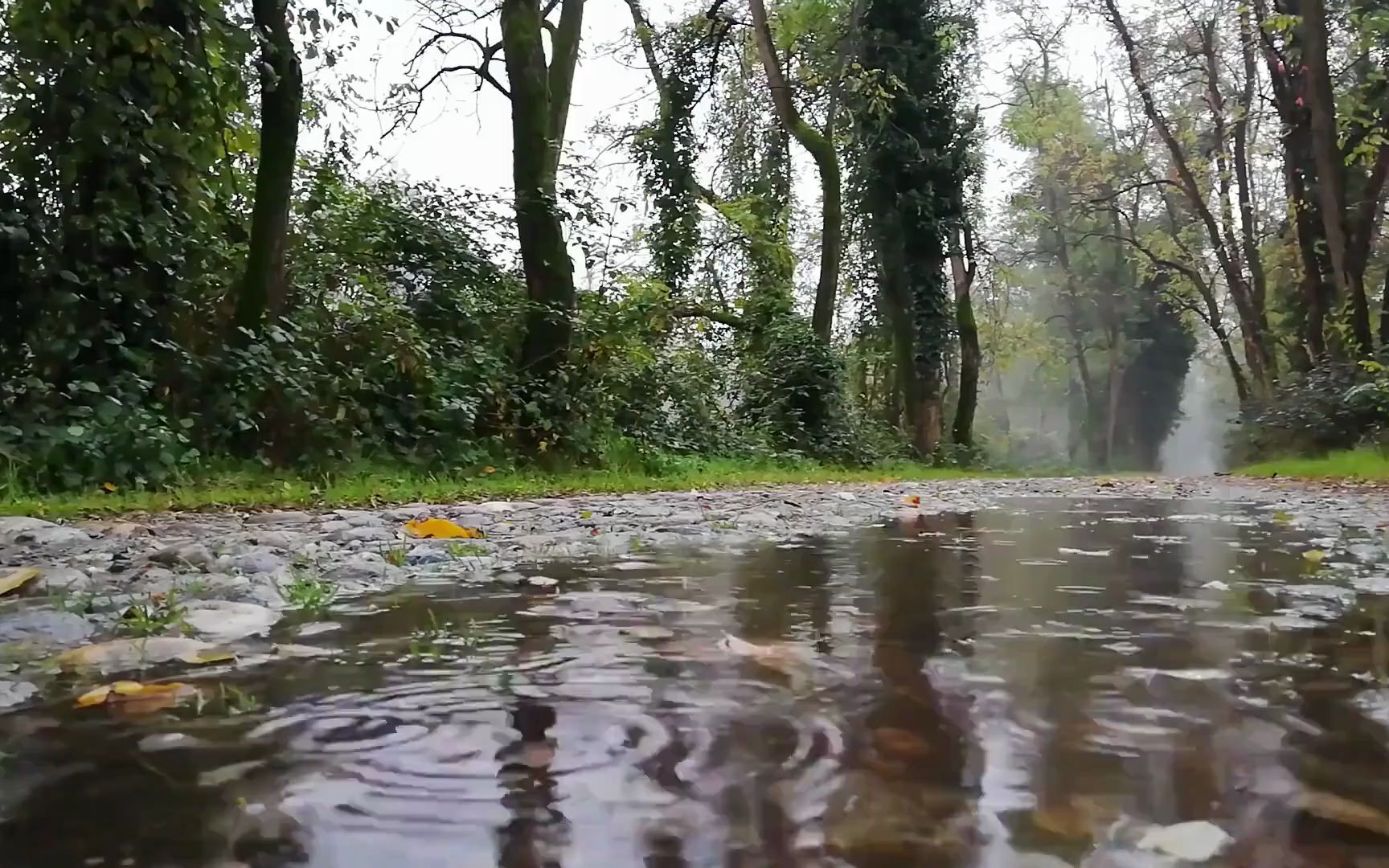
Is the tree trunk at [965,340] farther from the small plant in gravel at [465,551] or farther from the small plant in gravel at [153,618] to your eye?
the small plant in gravel at [153,618]

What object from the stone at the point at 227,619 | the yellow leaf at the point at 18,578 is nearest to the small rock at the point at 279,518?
the yellow leaf at the point at 18,578

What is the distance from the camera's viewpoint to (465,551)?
4223 mm

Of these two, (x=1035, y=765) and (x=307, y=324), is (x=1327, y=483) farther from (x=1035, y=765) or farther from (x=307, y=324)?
(x=1035, y=765)

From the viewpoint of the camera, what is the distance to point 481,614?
9.49 feet

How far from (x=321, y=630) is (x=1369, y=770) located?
88.0 inches

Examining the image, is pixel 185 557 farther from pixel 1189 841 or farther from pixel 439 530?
pixel 1189 841

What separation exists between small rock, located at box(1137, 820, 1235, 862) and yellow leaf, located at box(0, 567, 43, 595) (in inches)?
120

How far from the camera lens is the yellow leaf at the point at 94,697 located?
Result: 1.91m

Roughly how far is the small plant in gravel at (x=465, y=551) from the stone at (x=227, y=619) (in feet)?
3.81

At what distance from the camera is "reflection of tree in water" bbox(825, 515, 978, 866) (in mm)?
1290

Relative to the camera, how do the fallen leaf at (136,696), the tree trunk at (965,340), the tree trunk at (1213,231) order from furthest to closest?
the tree trunk at (965,340), the tree trunk at (1213,231), the fallen leaf at (136,696)

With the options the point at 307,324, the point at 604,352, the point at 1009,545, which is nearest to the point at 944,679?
the point at 1009,545

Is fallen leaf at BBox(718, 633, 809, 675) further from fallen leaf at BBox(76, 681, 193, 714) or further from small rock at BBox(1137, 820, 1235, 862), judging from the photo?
fallen leaf at BBox(76, 681, 193, 714)

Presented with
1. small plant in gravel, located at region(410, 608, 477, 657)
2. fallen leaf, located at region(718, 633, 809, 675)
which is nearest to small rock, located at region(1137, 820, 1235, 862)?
fallen leaf, located at region(718, 633, 809, 675)
